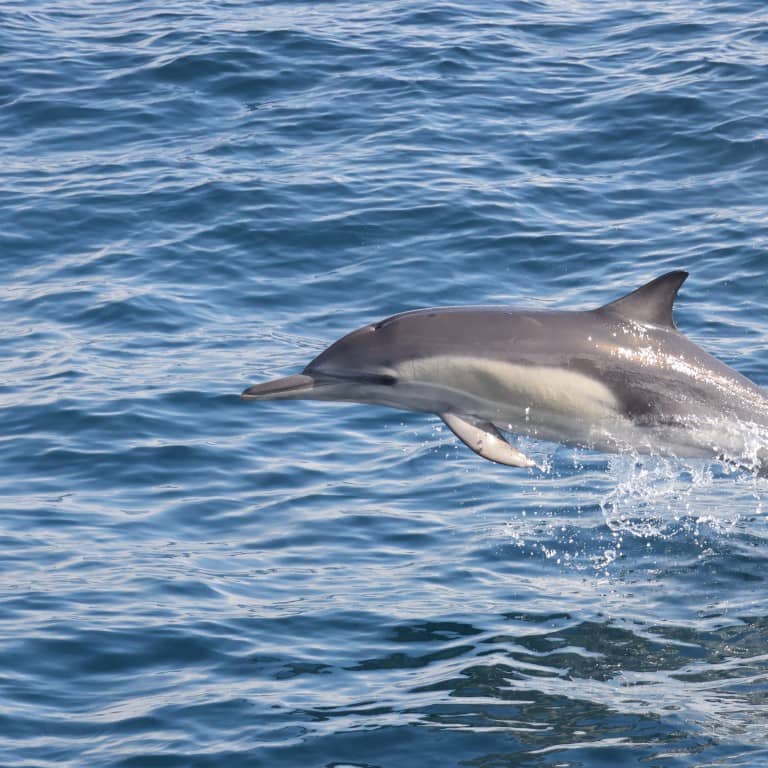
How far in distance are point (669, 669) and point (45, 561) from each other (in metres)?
4.37

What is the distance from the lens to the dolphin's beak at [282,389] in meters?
9.64

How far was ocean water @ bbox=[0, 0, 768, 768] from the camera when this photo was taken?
9.12 metres

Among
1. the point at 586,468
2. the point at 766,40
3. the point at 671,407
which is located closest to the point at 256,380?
the point at 586,468

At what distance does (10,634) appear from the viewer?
1005 centimetres

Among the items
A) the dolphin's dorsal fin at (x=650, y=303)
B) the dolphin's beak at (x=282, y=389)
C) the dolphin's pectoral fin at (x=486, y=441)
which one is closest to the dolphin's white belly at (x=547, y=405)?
the dolphin's pectoral fin at (x=486, y=441)

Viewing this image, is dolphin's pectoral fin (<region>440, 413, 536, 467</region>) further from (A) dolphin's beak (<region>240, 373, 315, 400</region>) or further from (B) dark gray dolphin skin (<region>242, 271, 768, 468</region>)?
(A) dolphin's beak (<region>240, 373, 315, 400</region>)

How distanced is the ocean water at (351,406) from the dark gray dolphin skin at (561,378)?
4.08 feet

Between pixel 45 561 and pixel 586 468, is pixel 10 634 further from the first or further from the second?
pixel 586 468

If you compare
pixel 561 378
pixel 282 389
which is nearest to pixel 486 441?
pixel 561 378

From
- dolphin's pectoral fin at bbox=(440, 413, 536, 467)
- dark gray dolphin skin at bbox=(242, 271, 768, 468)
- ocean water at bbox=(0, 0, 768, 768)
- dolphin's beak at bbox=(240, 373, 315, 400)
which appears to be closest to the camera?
ocean water at bbox=(0, 0, 768, 768)

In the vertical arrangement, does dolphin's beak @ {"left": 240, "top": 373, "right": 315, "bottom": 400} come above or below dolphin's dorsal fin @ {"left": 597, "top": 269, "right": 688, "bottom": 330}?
below

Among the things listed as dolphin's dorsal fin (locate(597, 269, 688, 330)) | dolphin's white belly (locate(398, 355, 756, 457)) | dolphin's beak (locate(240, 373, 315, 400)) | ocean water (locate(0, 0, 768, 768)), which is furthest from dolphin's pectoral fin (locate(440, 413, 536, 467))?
ocean water (locate(0, 0, 768, 768))

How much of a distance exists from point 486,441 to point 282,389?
125 cm

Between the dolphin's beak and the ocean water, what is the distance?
1519mm
